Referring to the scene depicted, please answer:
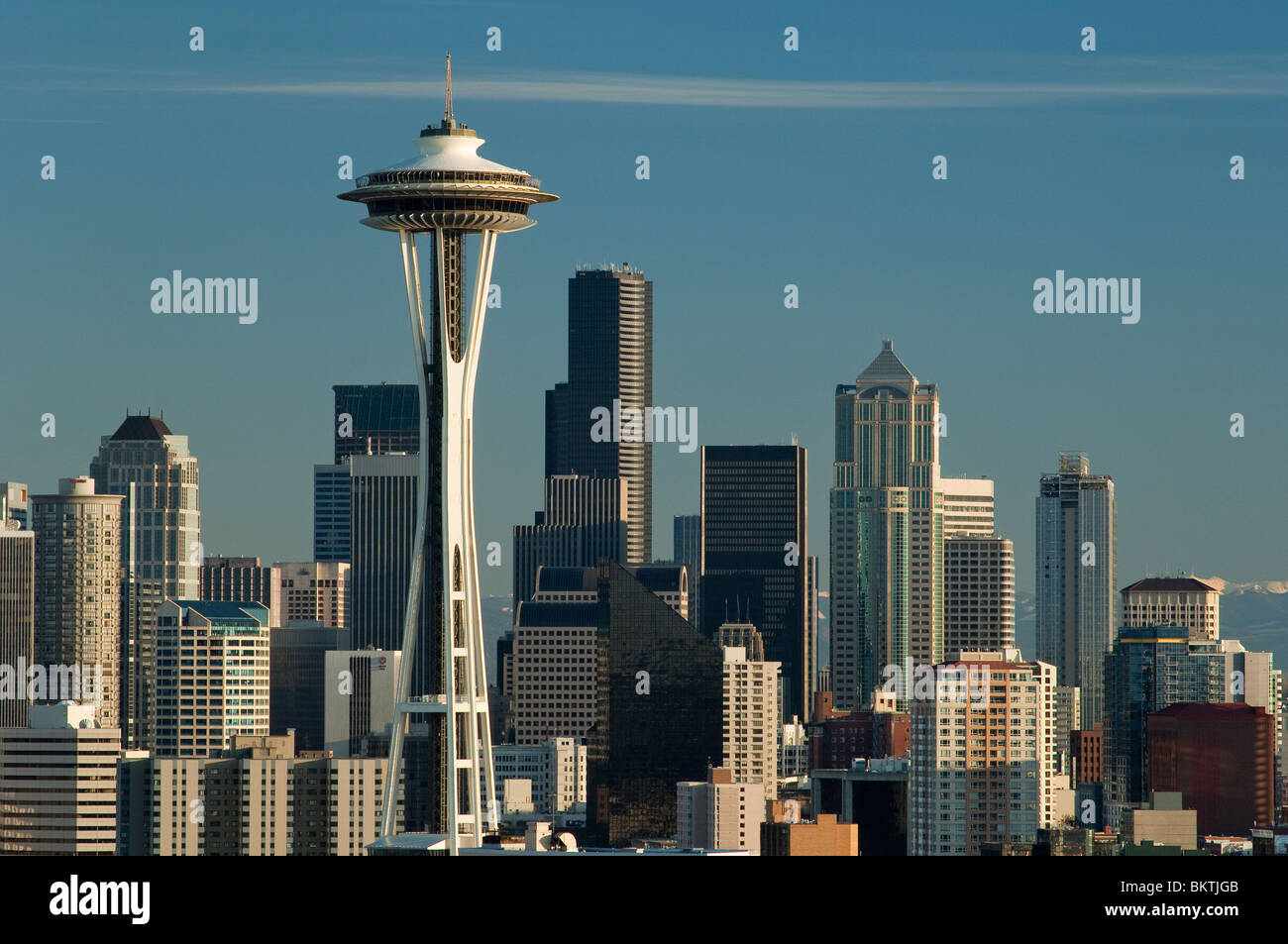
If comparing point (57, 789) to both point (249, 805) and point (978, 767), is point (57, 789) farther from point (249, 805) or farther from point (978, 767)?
point (978, 767)

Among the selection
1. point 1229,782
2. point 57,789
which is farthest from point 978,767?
point 57,789

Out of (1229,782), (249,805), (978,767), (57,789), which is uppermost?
(978,767)

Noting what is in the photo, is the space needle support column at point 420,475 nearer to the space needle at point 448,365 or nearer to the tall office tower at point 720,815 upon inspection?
the space needle at point 448,365

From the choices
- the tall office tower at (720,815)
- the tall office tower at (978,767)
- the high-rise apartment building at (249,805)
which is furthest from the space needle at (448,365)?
the tall office tower at (720,815)

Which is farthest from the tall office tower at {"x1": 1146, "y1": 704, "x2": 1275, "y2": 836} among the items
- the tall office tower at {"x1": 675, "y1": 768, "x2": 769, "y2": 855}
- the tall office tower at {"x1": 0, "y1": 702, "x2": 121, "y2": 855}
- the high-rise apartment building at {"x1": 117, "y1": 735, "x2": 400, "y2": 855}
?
the tall office tower at {"x1": 0, "y1": 702, "x2": 121, "y2": 855}

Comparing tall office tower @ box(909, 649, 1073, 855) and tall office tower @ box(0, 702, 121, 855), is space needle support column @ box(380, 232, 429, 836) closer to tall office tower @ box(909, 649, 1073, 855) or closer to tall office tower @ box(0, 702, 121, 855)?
tall office tower @ box(0, 702, 121, 855)
